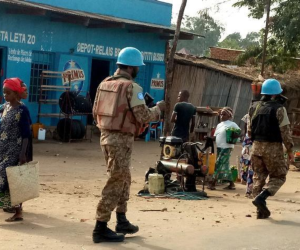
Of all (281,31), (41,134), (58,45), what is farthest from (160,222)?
(281,31)

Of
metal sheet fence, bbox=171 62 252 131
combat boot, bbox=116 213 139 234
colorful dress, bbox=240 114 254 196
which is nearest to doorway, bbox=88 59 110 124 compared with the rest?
metal sheet fence, bbox=171 62 252 131

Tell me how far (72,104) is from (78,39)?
8.30ft

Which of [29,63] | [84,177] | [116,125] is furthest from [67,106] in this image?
[116,125]

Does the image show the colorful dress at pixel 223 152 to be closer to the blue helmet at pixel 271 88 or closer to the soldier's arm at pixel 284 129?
the blue helmet at pixel 271 88

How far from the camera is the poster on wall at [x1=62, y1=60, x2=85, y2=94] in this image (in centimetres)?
2039

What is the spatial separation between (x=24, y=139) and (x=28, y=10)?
10.7 m

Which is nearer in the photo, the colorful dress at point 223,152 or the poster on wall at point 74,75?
the colorful dress at point 223,152

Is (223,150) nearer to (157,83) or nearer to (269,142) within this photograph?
(269,142)

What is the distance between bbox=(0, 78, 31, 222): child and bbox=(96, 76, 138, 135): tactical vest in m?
1.42

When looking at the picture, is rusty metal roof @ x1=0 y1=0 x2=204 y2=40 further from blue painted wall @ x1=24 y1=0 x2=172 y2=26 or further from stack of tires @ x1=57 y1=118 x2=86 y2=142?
stack of tires @ x1=57 y1=118 x2=86 y2=142

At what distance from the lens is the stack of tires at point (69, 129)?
19.2 metres

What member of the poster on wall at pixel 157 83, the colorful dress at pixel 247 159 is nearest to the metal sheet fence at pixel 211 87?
the poster on wall at pixel 157 83

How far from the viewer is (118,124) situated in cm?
706

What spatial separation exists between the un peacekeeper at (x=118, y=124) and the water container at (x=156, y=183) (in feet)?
12.1
